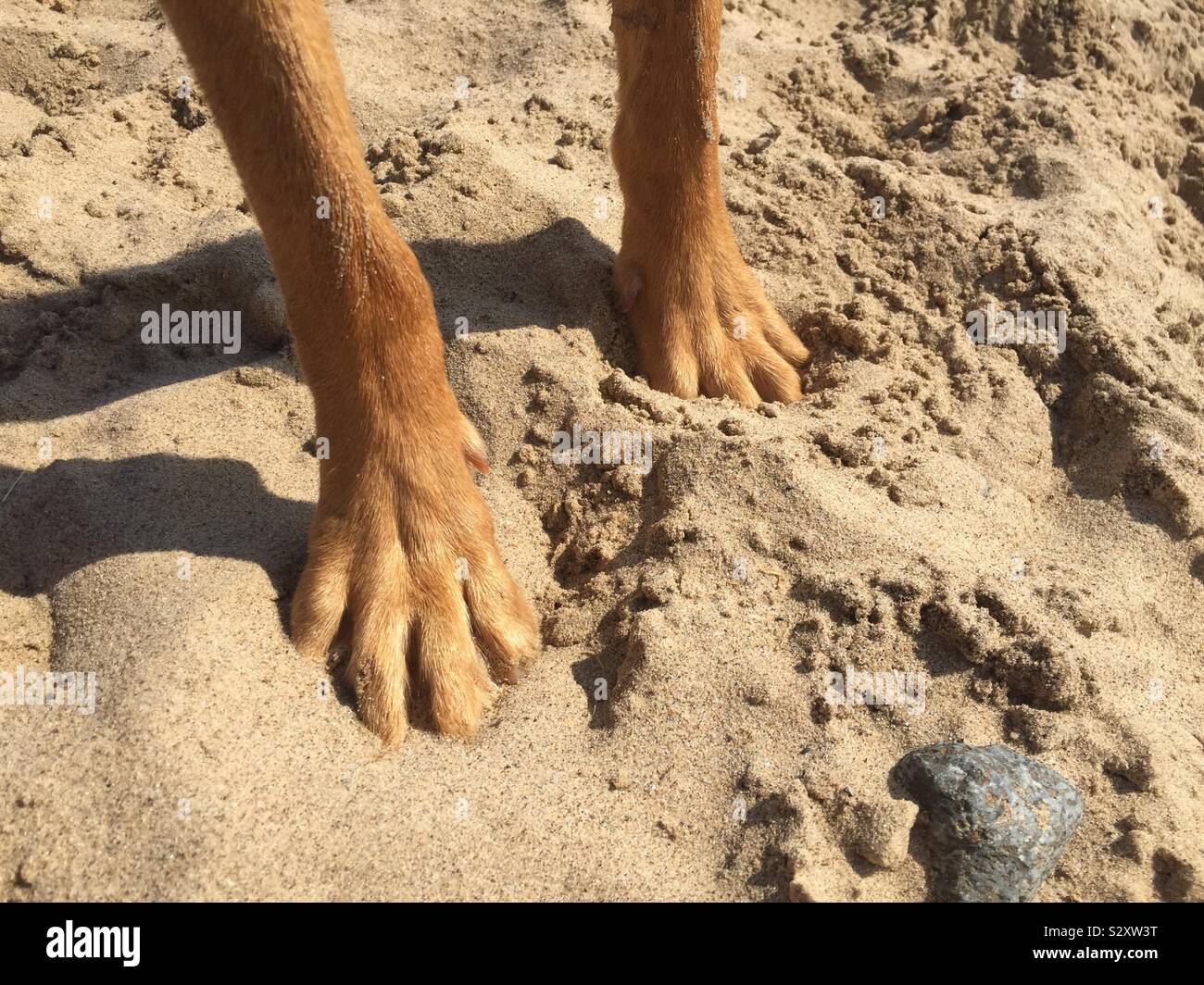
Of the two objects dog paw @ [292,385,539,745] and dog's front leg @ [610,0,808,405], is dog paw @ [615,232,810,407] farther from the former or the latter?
dog paw @ [292,385,539,745]

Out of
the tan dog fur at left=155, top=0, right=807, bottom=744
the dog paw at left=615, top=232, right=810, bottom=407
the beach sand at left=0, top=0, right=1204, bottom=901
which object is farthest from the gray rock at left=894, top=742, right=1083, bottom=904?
the dog paw at left=615, top=232, right=810, bottom=407

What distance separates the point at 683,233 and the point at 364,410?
4.21 feet

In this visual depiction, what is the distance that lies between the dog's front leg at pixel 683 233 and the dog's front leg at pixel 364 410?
38.0 inches

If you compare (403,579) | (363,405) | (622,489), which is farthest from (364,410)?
(622,489)

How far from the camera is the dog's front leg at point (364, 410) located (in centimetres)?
200

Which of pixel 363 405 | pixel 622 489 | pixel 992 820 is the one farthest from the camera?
pixel 622 489

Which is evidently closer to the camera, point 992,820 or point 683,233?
point 992,820

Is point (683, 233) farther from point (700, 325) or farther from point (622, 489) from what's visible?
point (622, 489)

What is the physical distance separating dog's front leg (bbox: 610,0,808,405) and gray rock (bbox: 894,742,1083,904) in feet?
4.46

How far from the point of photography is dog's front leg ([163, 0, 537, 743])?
200 cm

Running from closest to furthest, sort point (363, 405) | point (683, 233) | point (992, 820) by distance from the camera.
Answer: point (992, 820) → point (363, 405) → point (683, 233)

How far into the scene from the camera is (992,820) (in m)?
1.93

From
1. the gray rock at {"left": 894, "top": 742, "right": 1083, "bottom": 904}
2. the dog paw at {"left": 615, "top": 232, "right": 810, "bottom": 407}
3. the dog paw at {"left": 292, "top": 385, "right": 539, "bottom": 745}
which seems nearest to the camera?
the gray rock at {"left": 894, "top": 742, "right": 1083, "bottom": 904}
